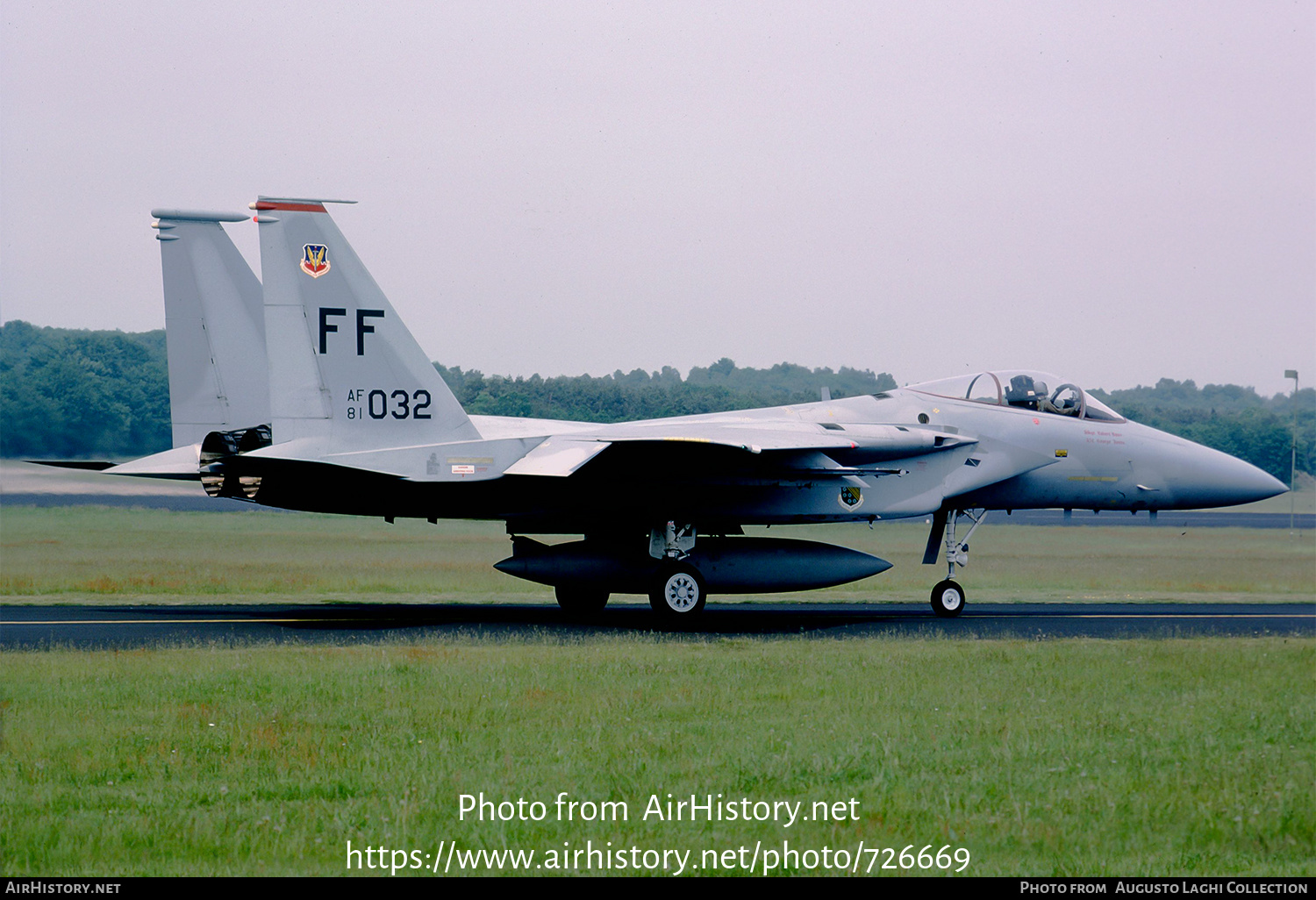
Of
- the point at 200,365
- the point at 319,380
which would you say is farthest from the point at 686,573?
the point at 200,365

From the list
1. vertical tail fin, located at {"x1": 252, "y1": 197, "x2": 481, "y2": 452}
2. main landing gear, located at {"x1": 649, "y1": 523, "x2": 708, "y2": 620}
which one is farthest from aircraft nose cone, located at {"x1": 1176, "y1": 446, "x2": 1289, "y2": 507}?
vertical tail fin, located at {"x1": 252, "y1": 197, "x2": 481, "y2": 452}

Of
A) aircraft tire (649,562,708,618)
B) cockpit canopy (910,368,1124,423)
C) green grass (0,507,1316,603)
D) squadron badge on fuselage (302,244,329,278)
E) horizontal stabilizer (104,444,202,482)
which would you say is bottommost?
green grass (0,507,1316,603)

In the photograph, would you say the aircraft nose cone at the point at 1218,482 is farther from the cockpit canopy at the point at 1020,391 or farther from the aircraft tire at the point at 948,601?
the aircraft tire at the point at 948,601

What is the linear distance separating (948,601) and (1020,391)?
3.45 m

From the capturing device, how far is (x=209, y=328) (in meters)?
18.1

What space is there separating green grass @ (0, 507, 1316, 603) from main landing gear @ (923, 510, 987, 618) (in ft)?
10.5

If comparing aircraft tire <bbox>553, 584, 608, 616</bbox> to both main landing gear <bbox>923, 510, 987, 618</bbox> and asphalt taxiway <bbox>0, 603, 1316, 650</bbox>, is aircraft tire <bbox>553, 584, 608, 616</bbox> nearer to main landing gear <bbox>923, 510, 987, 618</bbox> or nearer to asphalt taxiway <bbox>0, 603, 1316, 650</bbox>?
asphalt taxiway <bbox>0, 603, 1316, 650</bbox>

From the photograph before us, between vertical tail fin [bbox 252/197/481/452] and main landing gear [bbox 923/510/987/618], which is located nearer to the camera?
vertical tail fin [bbox 252/197/481/452]

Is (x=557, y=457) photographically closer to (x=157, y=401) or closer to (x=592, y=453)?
(x=592, y=453)

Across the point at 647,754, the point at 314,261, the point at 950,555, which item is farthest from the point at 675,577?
the point at 647,754

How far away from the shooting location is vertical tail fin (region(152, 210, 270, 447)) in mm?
17781

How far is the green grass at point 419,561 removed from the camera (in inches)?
853

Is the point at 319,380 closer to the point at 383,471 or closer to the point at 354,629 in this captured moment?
the point at 383,471

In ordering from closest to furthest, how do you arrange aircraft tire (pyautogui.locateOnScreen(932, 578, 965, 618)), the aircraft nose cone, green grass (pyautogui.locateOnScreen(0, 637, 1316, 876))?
green grass (pyautogui.locateOnScreen(0, 637, 1316, 876))
aircraft tire (pyautogui.locateOnScreen(932, 578, 965, 618))
the aircraft nose cone
